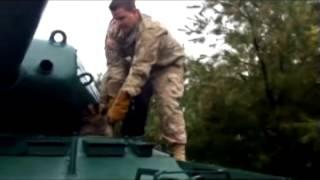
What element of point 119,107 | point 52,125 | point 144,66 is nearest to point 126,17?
point 144,66

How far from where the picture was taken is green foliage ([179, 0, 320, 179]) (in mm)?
12797

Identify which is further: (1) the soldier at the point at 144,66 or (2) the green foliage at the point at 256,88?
(2) the green foliage at the point at 256,88

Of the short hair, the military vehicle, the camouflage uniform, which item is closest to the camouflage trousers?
the camouflage uniform

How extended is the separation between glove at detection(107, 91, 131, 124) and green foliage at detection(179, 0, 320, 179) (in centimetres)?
681

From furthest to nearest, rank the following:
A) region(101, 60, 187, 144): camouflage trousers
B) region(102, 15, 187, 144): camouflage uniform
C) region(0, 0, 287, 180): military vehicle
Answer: region(101, 60, 187, 144): camouflage trousers, region(102, 15, 187, 144): camouflage uniform, region(0, 0, 287, 180): military vehicle

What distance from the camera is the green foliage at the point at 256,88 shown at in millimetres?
12797

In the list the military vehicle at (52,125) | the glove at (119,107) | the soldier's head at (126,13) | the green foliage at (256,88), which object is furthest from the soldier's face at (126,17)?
the green foliage at (256,88)

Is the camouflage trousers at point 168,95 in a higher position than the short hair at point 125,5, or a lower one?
lower

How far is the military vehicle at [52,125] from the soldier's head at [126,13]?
1.23 ft

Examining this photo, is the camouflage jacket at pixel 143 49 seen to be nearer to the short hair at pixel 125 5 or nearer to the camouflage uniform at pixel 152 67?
the camouflage uniform at pixel 152 67

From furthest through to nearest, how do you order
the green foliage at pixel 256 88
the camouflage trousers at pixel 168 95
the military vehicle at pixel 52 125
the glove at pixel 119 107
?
1. the green foliage at pixel 256 88
2. the camouflage trousers at pixel 168 95
3. the glove at pixel 119 107
4. the military vehicle at pixel 52 125

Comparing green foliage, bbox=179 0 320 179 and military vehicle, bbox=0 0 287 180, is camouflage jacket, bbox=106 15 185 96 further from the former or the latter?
green foliage, bbox=179 0 320 179

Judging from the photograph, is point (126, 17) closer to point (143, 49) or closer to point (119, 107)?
point (143, 49)

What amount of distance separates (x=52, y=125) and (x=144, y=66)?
0.71 meters
